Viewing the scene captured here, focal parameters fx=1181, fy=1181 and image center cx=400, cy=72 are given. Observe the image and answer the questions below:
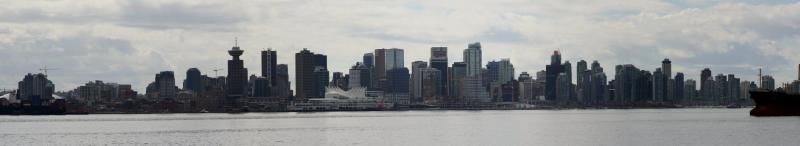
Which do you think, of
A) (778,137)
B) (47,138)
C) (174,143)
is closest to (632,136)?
(778,137)

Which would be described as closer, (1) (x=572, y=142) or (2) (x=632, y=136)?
(1) (x=572, y=142)

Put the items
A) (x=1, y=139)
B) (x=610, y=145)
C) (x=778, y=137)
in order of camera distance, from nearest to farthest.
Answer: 1. (x=610, y=145)
2. (x=778, y=137)
3. (x=1, y=139)

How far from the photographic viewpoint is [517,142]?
401ft

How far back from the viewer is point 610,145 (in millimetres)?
112312

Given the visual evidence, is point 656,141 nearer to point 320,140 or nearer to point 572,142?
point 572,142

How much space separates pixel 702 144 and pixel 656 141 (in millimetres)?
6425

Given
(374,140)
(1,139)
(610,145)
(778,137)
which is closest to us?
(610,145)

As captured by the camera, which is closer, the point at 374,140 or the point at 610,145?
the point at 610,145

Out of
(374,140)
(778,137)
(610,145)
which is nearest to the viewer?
(610,145)

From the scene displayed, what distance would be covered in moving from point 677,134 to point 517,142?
83.7 feet

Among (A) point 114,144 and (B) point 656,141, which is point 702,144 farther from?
(A) point 114,144

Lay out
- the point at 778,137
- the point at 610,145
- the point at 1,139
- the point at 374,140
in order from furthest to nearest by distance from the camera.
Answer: the point at 1,139 < the point at 374,140 < the point at 778,137 < the point at 610,145

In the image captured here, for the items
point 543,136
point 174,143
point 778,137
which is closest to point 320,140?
point 174,143

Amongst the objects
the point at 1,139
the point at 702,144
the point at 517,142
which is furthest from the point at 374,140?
the point at 1,139
